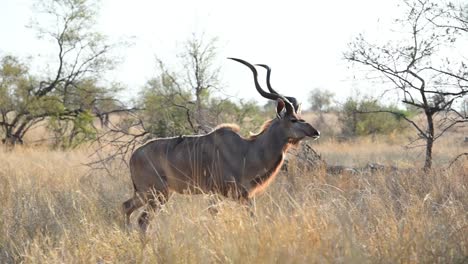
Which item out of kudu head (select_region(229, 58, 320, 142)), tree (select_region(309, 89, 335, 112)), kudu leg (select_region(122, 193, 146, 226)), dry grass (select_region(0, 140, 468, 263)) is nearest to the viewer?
dry grass (select_region(0, 140, 468, 263))

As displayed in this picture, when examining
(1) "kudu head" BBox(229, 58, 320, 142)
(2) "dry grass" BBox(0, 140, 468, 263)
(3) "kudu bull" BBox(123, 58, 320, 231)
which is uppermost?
(1) "kudu head" BBox(229, 58, 320, 142)

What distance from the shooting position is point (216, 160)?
8.50 m

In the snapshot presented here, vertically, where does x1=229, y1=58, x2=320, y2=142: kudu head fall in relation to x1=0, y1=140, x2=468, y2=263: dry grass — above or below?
above

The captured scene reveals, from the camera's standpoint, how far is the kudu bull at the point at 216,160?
848 centimetres

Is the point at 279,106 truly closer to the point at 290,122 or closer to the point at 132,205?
the point at 290,122

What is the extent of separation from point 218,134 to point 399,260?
14.9 ft

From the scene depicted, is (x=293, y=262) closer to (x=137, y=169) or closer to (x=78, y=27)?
(x=137, y=169)

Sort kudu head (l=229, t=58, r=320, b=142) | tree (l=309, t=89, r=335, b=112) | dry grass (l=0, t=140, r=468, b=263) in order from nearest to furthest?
1. dry grass (l=0, t=140, r=468, b=263)
2. kudu head (l=229, t=58, r=320, b=142)
3. tree (l=309, t=89, r=335, b=112)

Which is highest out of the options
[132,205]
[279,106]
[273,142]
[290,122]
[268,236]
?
[279,106]

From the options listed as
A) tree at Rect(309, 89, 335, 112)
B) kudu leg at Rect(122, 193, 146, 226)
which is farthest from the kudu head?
tree at Rect(309, 89, 335, 112)

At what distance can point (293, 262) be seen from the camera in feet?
14.3

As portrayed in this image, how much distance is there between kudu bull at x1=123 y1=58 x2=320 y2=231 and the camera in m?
8.48

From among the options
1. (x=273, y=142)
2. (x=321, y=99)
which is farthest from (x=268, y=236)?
(x=321, y=99)

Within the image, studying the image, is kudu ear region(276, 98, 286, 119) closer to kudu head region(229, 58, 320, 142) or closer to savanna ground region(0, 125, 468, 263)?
kudu head region(229, 58, 320, 142)
